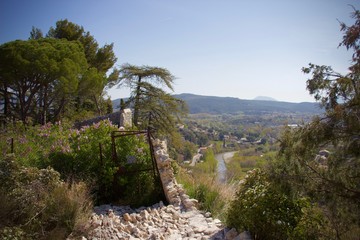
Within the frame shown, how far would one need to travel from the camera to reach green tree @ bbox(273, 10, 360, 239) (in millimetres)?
2604

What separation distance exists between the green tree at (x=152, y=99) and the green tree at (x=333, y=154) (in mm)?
11740

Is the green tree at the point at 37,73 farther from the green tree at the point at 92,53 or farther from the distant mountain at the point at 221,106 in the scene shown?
the distant mountain at the point at 221,106

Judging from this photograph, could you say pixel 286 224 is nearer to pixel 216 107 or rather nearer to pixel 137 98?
pixel 137 98

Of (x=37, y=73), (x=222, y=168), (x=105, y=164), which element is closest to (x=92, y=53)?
(x=37, y=73)

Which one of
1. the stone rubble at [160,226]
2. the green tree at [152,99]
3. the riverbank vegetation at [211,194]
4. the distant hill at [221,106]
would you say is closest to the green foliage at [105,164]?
the stone rubble at [160,226]

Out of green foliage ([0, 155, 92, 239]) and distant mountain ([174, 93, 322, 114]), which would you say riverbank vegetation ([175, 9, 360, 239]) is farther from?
distant mountain ([174, 93, 322, 114])

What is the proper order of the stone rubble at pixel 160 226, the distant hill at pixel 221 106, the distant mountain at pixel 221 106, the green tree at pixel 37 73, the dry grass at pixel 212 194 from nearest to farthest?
the stone rubble at pixel 160 226 < the dry grass at pixel 212 194 < the green tree at pixel 37 73 < the distant hill at pixel 221 106 < the distant mountain at pixel 221 106

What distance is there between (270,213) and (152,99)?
40.8 ft

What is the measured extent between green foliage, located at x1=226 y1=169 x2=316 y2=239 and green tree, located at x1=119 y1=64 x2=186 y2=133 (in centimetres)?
1106

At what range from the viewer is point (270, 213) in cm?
332

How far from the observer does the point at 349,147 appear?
2.54 metres

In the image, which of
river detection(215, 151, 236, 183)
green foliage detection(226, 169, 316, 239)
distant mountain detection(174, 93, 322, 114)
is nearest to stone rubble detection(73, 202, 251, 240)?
green foliage detection(226, 169, 316, 239)

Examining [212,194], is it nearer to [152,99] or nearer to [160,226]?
[160,226]

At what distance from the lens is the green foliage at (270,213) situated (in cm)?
325
